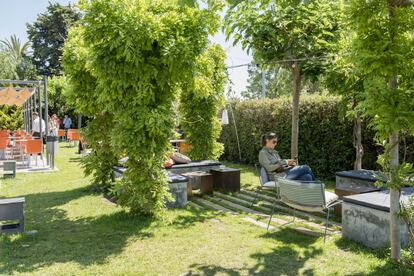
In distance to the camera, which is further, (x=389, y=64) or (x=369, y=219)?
(x=369, y=219)

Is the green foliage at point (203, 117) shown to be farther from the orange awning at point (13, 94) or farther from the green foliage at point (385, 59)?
the orange awning at point (13, 94)

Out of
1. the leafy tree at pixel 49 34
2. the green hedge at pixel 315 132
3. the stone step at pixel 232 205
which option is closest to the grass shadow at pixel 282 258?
the stone step at pixel 232 205

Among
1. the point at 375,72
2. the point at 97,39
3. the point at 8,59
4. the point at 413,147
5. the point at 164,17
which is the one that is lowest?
the point at 413,147

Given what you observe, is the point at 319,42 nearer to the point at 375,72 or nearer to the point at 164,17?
the point at 164,17

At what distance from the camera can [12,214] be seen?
5.34 m

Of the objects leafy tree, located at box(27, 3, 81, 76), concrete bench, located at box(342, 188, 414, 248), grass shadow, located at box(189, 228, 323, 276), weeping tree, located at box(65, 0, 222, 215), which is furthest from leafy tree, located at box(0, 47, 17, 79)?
concrete bench, located at box(342, 188, 414, 248)

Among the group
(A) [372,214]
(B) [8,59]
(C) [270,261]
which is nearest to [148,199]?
(C) [270,261]

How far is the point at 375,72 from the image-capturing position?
3.85 m

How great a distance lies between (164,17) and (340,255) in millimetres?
3844

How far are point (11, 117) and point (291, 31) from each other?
2029 centimetres

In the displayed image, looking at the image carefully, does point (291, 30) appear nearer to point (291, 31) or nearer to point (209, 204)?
point (291, 31)

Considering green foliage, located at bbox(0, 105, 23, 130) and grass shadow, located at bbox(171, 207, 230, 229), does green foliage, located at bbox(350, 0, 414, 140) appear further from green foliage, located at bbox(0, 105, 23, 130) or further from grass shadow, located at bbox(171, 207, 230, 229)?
green foliage, located at bbox(0, 105, 23, 130)

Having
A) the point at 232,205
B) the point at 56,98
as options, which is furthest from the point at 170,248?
the point at 56,98

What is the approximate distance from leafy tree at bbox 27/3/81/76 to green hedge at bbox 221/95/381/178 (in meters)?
30.9
